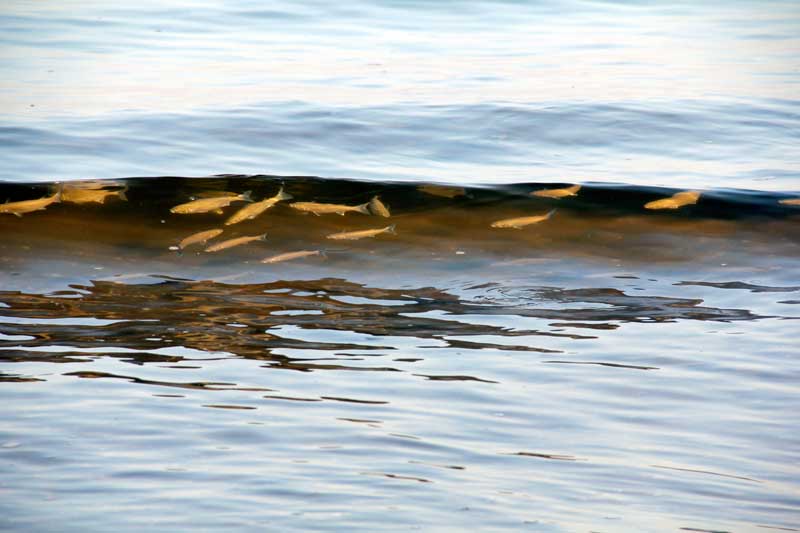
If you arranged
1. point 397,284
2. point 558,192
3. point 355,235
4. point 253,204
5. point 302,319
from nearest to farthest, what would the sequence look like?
1. point 302,319
2. point 397,284
3. point 355,235
4. point 253,204
5. point 558,192

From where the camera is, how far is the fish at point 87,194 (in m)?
9.48

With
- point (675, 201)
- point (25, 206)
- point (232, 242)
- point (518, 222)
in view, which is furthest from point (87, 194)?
point (675, 201)

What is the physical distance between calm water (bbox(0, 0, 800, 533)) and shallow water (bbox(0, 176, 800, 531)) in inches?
0.8

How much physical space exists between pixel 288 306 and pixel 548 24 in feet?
43.3

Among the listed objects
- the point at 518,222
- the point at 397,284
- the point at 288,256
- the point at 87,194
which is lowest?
the point at 397,284

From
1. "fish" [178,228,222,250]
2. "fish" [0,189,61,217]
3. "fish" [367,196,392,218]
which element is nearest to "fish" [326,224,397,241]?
"fish" [367,196,392,218]

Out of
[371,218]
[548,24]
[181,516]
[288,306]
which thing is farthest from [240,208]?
[548,24]

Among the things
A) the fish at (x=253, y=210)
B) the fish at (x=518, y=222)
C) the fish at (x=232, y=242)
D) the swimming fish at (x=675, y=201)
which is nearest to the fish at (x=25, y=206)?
the fish at (x=253, y=210)

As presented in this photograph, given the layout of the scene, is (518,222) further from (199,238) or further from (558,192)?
(199,238)

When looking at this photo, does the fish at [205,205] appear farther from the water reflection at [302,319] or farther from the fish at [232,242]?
the water reflection at [302,319]

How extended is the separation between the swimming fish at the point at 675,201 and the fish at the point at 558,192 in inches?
24.1

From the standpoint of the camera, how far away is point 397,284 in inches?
314

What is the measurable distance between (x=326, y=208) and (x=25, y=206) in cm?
237

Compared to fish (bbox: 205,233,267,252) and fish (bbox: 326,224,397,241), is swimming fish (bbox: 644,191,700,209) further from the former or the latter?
fish (bbox: 205,233,267,252)
